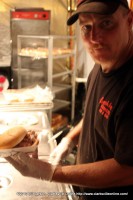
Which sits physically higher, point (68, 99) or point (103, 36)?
point (103, 36)

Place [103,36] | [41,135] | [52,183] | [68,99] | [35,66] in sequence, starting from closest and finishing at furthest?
[103,36], [52,183], [41,135], [35,66], [68,99]

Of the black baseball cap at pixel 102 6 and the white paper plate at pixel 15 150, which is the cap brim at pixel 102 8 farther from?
the white paper plate at pixel 15 150

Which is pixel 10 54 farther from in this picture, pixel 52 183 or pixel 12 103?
pixel 52 183

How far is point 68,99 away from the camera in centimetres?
457

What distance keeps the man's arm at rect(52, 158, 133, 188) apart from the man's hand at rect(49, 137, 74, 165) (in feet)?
1.17

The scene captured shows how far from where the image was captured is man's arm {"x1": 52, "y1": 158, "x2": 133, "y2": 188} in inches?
38.4

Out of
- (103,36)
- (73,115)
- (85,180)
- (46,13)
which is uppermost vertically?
(46,13)

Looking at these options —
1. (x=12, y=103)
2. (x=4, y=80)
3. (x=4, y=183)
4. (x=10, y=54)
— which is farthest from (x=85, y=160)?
(x=10, y=54)

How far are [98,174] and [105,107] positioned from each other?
0.88ft

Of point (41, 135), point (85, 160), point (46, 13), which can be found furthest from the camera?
point (46, 13)

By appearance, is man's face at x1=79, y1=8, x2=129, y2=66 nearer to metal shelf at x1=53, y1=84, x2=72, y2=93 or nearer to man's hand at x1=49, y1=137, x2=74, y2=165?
man's hand at x1=49, y1=137, x2=74, y2=165

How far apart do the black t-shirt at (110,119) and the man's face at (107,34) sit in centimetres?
7

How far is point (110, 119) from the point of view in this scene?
3.35 feet

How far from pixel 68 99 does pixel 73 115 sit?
48 cm
